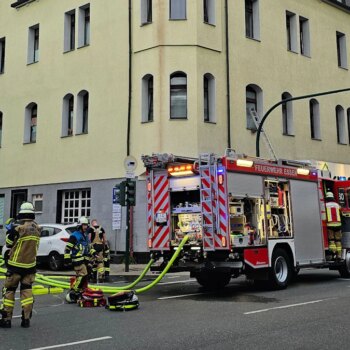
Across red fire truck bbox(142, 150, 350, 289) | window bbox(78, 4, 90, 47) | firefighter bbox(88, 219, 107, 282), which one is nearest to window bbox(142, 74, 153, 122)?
window bbox(78, 4, 90, 47)

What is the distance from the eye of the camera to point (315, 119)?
1018 inches

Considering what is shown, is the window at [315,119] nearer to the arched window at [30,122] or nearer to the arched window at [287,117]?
the arched window at [287,117]

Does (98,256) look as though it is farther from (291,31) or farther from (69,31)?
(291,31)

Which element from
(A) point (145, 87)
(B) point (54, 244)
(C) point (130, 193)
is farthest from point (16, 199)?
(C) point (130, 193)

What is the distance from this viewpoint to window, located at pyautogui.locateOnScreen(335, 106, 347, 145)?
27.2 meters

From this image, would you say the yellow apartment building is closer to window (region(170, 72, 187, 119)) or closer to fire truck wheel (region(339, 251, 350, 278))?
window (region(170, 72, 187, 119))

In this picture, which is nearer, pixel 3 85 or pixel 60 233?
pixel 60 233

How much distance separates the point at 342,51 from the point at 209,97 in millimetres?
11430

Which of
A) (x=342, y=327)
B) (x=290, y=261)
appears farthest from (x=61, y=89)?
(x=342, y=327)

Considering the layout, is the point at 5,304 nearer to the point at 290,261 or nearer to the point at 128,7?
the point at 290,261

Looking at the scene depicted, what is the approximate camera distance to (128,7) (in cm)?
2164

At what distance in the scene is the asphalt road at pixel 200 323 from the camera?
6332 millimetres

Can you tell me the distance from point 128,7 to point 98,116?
4.84 meters

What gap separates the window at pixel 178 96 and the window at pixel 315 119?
840cm
